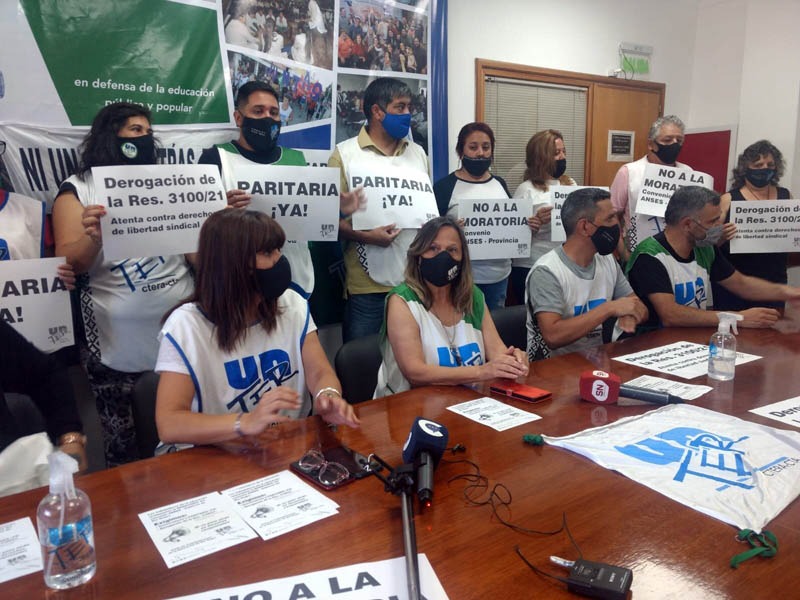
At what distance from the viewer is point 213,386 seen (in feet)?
5.85

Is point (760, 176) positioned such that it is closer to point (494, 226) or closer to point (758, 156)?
point (758, 156)

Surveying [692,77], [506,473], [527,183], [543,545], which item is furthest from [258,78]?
[692,77]

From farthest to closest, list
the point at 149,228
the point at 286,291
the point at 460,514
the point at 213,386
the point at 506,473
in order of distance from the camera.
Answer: the point at 149,228 → the point at 286,291 → the point at 213,386 → the point at 506,473 → the point at 460,514

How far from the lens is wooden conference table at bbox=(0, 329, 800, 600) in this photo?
39.2 inches

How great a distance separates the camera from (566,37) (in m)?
5.16

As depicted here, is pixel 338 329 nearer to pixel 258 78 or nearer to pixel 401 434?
pixel 258 78

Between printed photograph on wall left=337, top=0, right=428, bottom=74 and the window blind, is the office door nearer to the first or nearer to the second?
the window blind

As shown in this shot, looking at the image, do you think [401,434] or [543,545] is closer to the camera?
[543,545]

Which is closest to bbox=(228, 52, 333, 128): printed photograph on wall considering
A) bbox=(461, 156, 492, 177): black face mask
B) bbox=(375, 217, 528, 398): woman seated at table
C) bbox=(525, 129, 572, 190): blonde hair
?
bbox=(461, 156, 492, 177): black face mask

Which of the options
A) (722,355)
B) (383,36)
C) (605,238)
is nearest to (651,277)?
(605,238)

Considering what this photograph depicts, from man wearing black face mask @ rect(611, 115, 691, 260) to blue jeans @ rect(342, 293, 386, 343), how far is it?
169 cm

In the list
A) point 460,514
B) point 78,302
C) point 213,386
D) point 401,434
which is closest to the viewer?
point 460,514

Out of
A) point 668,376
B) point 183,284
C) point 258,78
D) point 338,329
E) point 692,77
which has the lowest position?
point 338,329

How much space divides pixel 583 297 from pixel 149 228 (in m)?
1.89
